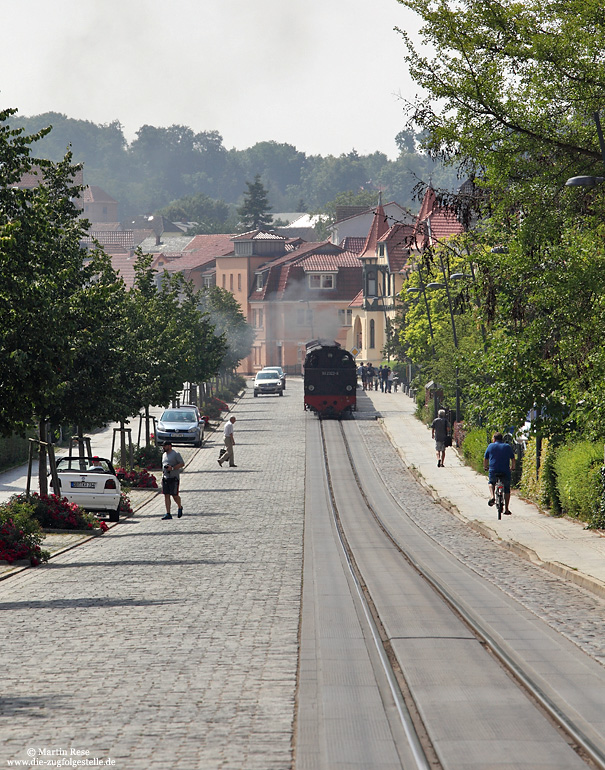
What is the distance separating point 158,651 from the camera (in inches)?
412

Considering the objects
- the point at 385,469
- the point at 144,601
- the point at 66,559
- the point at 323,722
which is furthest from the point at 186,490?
the point at 323,722

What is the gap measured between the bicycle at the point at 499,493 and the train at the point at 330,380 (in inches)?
1256

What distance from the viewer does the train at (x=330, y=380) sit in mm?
58438

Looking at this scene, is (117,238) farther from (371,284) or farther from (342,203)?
(371,284)

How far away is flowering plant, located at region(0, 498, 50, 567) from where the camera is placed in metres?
18.1

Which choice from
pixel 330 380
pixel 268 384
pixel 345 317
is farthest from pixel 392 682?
pixel 345 317

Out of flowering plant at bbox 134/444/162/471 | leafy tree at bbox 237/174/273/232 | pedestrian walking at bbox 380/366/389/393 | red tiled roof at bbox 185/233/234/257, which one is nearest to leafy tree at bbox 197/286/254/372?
pedestrian walking at bbox 380/366/389/393

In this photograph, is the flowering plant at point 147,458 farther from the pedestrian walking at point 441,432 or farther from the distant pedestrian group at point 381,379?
the distant pedestrian group at point 381,379

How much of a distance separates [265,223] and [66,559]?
519 feet

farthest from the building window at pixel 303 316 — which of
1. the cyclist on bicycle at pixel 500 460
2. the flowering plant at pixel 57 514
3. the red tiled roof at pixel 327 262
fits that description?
the flowering plant at pixel 57 514

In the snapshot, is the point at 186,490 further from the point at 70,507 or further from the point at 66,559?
the point at 66,559

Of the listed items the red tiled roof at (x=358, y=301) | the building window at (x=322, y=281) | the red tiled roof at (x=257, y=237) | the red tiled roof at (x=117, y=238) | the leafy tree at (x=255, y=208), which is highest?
the leafy tree at (x=255, y=208)

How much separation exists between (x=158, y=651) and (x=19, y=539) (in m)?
8.72

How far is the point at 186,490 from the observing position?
111 ft
